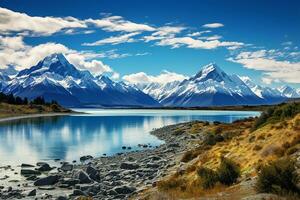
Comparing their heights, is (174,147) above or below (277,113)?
below

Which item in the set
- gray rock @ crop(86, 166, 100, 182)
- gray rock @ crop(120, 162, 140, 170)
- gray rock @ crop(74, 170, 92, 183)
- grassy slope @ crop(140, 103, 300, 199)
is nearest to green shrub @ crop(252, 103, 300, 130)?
grassy slope @ crop(140, 103, 300, 199)

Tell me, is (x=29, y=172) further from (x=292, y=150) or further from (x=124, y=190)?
(x=292, y=150)

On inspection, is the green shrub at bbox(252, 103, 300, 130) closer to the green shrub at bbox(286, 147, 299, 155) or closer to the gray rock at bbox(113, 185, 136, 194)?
the green shrub at bbox(286, 147, 299, 155)

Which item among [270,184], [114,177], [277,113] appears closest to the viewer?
[270,184]

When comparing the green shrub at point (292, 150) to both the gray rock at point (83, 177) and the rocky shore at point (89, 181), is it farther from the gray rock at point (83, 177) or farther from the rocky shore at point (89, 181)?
the gray rock at point (83, 177)

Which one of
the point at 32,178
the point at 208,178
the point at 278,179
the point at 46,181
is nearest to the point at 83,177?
the point at 46,181

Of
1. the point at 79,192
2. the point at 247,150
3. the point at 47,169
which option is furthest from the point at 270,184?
the point at 47,169

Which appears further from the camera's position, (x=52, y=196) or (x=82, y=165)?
(x=82, y=165)

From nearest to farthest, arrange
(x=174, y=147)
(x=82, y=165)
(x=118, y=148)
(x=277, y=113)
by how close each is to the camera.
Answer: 1. (x=277, y=113)
2. (x=82, y=165)
3. (x=174, y=147)
4. (x=118, y=148)

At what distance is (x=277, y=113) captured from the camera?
5088 cm

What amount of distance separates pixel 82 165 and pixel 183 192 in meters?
34.0

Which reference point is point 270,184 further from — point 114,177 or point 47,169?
point 47,169

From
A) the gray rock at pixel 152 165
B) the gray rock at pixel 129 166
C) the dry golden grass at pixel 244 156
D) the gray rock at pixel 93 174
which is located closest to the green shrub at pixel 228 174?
the dry golden grass at pixel 244 156

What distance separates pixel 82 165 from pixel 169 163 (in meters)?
12.5
